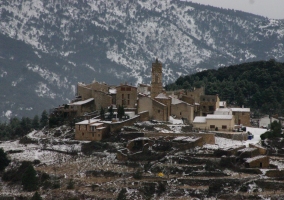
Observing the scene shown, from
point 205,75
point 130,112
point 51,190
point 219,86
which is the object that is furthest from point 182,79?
point 51,190

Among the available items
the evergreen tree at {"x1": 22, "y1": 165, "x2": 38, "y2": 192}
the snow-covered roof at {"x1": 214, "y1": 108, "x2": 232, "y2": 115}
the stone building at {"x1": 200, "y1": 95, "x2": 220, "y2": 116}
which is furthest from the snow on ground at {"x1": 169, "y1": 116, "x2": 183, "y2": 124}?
the evergreen tree at {"x1": 22, "y1": 165, "x2": 38, "y2": 192}

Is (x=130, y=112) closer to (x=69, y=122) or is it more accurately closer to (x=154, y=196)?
(x=69, y=122)

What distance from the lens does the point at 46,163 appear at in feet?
231

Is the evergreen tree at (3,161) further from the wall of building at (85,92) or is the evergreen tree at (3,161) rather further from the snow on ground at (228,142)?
the snow on ground at (228,142)

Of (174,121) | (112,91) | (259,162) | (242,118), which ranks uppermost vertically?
(112,91)

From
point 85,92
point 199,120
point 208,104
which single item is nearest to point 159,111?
point 199,120

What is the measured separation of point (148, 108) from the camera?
79.4 meters

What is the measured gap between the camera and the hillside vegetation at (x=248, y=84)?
9762cm

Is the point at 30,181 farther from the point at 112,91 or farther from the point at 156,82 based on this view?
the point at 112,91

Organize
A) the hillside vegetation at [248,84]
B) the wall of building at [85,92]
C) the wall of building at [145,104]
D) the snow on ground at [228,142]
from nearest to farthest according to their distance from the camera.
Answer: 1. the snow on ground at [228,142]
2. the wall of building at [145,104]
3. the wall of building at [85,92]
4. the hillside vegetation at [248,84]

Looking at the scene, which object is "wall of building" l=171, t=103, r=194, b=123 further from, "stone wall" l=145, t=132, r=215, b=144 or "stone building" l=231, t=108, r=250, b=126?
"stone wall" l=145, t=132, r=215, b=144

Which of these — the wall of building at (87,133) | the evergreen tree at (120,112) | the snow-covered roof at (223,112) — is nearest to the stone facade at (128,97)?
the evergreen tree at (120,112)

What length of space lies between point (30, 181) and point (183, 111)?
23.0 metres

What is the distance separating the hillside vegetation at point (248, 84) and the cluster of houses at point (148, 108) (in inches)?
372
